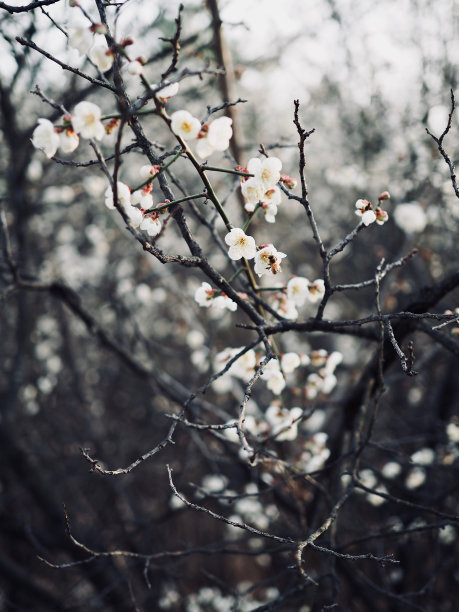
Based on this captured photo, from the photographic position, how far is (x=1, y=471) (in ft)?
18.2

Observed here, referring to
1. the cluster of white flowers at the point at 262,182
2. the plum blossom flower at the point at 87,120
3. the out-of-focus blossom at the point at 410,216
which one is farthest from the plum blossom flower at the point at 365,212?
the out-of-focus blossom at the point at 410,216

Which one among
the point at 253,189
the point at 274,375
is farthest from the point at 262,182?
the point at 274,375

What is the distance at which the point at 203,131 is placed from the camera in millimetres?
1445

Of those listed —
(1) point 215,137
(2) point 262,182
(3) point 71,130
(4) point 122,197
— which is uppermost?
(2) point 262,182

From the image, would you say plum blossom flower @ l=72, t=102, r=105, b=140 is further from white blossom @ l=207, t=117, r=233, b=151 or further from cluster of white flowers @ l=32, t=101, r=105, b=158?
white blossom @ l=207, t=117, r=233, b=151

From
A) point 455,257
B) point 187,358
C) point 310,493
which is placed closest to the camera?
point 310,493

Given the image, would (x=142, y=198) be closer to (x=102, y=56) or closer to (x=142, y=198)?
(x=142, y=198)

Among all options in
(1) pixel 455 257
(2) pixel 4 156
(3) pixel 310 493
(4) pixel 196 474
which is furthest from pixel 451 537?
(2) pixel 4 156

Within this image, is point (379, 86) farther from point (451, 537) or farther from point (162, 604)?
point (162, 604)

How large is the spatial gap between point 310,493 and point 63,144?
3.00 meters

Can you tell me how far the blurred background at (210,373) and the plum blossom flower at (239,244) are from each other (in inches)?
26.9

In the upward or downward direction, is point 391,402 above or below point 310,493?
above

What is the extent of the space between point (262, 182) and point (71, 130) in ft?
2.24

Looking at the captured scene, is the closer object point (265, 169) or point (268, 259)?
point (265, 169)
